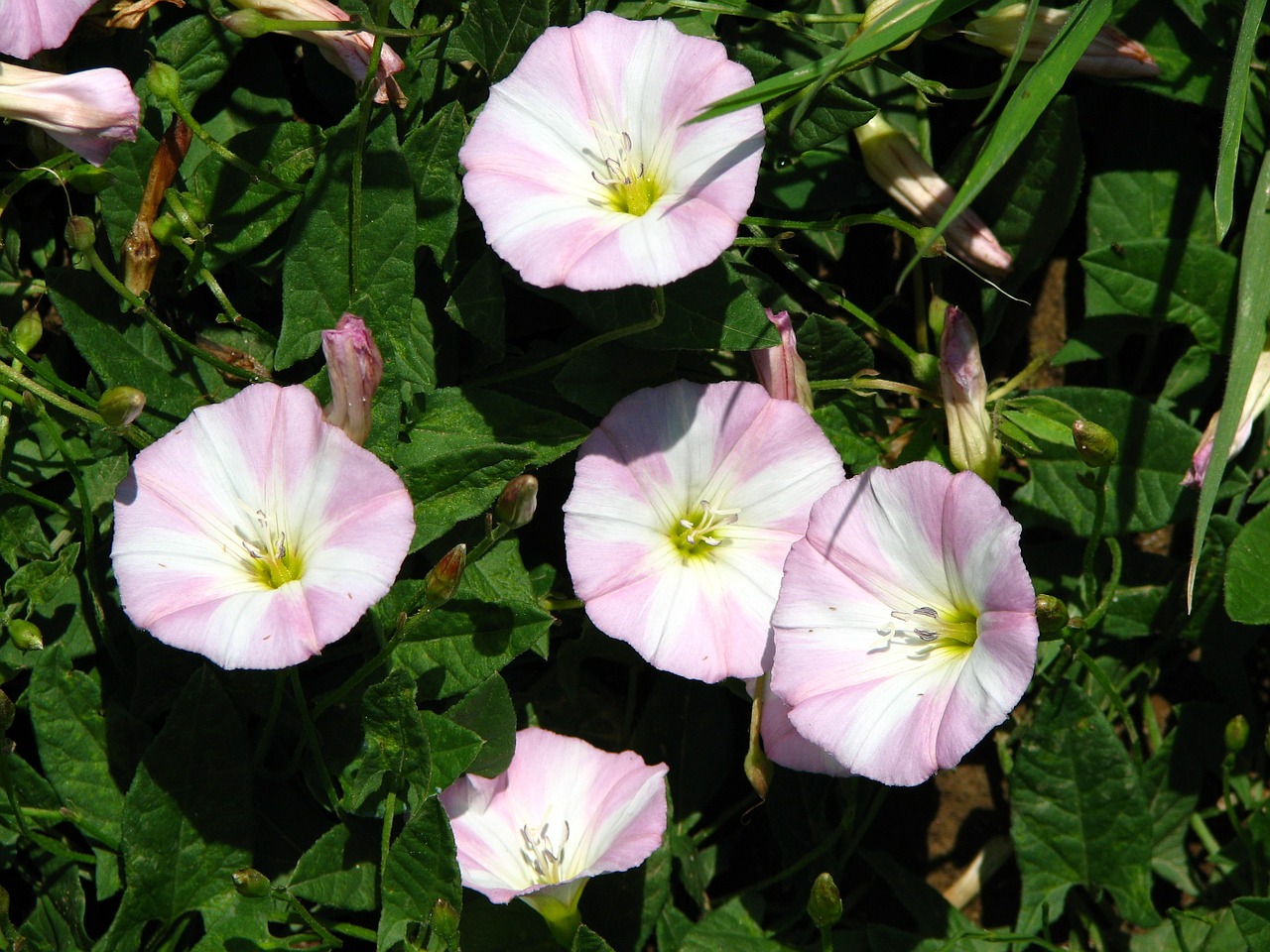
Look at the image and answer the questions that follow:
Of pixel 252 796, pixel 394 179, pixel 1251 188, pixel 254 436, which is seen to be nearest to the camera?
pixel 254 436

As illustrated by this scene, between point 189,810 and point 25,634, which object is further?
point 189,810

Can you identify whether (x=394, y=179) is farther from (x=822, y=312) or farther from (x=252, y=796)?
(x=252, y=796)

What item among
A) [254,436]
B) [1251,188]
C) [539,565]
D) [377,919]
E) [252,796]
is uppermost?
[1251,188]

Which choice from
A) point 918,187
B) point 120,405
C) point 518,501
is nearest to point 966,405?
point 918,187

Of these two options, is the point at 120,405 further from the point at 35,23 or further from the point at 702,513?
the point at 702,513

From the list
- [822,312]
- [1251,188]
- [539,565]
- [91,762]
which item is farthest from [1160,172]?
[91,762]

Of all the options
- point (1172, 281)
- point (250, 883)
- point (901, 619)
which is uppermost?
point (1172, 281)

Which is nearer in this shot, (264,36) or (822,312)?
(264,36)

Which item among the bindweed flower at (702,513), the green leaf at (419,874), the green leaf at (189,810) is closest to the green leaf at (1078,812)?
the bindweed flower at (702,513)

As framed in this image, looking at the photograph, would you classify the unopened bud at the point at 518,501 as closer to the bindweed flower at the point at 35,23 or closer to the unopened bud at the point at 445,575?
the unopened bud at the point at 445,575
